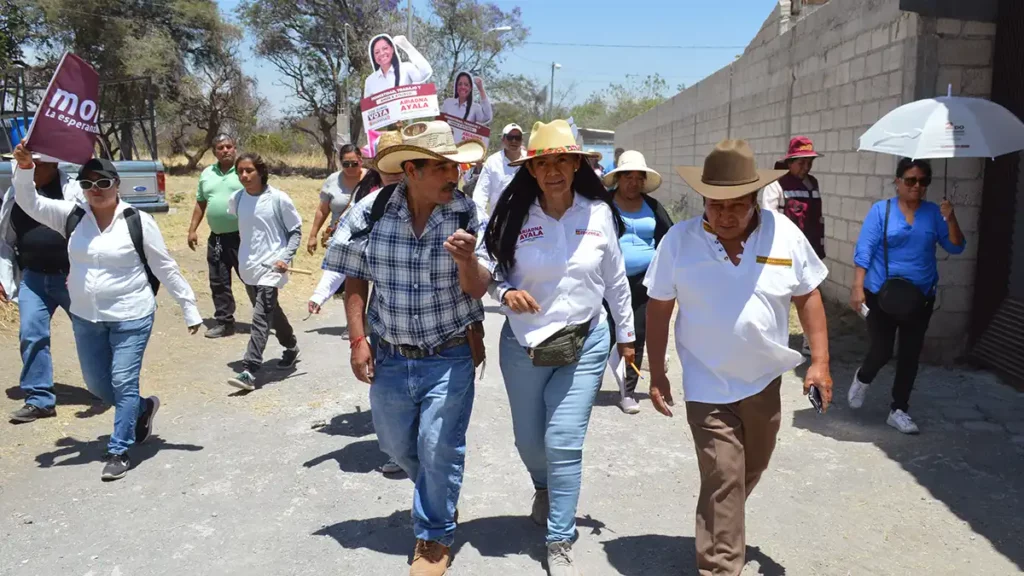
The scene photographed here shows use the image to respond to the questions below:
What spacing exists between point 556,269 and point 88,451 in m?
3.58

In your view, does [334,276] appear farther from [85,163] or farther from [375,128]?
[375,128]

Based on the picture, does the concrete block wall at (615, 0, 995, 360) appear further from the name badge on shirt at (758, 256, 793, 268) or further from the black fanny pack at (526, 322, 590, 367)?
the black fanny pack at (526, 322, 590, 367)

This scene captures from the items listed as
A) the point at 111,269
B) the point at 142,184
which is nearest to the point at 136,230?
the point at 111,269

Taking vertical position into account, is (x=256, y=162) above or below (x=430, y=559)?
above

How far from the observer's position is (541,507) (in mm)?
4195

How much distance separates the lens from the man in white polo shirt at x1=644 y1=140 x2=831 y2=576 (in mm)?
3361

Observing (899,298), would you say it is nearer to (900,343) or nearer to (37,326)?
(900,343)

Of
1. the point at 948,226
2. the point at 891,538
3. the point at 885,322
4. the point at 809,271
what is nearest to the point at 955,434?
the point at 885,322

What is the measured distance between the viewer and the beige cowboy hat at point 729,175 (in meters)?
3.30

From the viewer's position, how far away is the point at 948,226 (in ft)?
18.3

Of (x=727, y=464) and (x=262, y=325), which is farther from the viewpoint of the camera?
(x=262, y=325)

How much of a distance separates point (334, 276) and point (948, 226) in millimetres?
3946

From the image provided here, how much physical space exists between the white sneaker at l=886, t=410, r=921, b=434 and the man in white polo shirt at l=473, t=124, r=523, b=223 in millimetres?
3831

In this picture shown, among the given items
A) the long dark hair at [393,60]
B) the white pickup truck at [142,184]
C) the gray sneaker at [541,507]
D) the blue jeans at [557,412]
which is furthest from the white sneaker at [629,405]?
the white pickup truck at [142,184]
